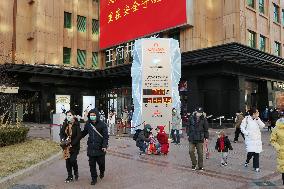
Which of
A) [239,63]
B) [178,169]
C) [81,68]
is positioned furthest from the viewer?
[81,68]

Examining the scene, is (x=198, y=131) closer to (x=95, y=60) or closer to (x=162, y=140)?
(x=162, y=140)

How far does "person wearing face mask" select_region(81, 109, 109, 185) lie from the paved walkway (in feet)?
1.70

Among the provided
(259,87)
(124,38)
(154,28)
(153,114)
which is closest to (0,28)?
(124,38)

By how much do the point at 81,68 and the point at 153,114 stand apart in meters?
22.7

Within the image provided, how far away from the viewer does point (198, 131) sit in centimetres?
1015

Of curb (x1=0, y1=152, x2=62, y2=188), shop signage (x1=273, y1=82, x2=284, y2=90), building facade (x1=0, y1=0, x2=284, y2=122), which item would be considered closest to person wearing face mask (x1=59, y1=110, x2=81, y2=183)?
curb (x1=0, y1=152, x2=62, y2=188)

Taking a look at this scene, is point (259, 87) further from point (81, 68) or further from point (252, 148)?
point (252, 148)

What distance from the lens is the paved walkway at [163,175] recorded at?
27.8 ft

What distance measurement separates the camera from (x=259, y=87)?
105ft

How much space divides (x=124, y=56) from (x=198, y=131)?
91.5 feet

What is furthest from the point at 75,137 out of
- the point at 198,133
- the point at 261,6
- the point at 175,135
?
the point at 261,6

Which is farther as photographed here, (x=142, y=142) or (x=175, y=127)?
(x=175, y=127)

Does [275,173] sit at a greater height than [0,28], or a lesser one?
lesser

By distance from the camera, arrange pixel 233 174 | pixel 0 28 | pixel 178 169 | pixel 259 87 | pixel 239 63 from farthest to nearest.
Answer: pixel 0 28, pixel 259 87, pixel 239 63, pixel 178 169, pixel 233 174
